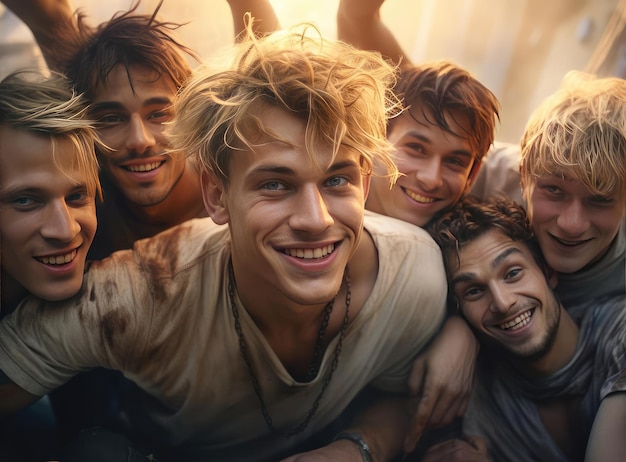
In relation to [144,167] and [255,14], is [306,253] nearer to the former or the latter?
[144,167]

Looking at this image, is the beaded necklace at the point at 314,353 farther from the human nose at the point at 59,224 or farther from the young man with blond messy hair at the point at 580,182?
the young man with blond messy hair at the point at 580,182

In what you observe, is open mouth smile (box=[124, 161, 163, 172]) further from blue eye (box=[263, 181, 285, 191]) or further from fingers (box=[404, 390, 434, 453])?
Answer: fingers (box=[404, 390, 434, 453])

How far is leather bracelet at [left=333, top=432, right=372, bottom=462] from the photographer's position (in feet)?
5.46

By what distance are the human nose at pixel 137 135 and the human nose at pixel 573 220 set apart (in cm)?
104

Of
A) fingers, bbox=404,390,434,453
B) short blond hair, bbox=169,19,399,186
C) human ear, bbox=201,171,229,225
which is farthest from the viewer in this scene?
fingers, bbox=404,390,434,453

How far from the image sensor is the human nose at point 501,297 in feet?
5.38

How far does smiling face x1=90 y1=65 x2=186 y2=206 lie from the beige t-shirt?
0.14 metres

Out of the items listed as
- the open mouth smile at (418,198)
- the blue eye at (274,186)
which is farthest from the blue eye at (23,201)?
the open mouth smile at (418,198)

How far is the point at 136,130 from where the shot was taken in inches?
57.6

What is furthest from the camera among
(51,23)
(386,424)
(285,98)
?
(386,424)

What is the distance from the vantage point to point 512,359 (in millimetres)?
1730

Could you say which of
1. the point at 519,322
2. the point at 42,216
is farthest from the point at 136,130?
the point at 519,322

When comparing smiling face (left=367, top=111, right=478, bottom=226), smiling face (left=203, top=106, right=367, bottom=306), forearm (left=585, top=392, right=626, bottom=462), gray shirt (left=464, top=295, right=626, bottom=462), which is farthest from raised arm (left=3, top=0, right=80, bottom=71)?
forearm (left=585, top=392, right=626, bottom=462)

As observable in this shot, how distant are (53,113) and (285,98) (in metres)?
0.50
